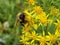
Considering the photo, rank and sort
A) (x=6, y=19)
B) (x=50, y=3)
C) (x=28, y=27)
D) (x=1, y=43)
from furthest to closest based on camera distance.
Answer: (x=6, y=19) < (x=1, y=43) < (x=28, y=27) < (x=50, y=3)

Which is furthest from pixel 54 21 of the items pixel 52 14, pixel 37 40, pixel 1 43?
pixel 1 43

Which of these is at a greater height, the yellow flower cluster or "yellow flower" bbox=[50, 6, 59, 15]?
"yellow flower" bbox=[50, 6, 59, 15]

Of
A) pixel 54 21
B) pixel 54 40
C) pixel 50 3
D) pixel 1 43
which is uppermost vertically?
pixel 50 3

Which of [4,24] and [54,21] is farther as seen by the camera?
[4,24]

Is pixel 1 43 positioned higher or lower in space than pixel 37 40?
lower

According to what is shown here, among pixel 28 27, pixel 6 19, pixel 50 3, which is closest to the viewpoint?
pixel 50 3

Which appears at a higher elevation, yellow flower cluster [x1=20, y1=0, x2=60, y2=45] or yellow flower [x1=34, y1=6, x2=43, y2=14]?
yellow flower [x1=34, y1=6, x2=43, y2=14]

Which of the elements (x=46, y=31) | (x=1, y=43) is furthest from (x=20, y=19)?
(x=1, y=43)

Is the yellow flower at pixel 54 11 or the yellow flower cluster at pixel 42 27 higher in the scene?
the yellow flower at pixel 54 11

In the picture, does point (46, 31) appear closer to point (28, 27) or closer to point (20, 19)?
point (28, 27)

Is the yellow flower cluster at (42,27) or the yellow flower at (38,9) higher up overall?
the yellow flower at (38,9)

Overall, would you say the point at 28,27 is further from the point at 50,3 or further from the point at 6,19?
the point at 6,19
